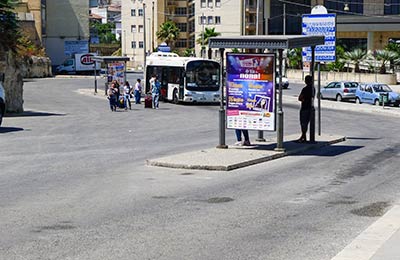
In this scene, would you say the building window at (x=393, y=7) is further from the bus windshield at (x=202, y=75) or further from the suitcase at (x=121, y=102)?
the suitcase at (x=121, y=102)

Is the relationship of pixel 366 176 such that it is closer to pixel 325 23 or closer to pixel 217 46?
pixel 217 46

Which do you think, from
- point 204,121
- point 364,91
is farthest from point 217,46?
point 364,91

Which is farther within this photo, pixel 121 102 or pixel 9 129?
pixel 121 102

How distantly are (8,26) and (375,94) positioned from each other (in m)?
23.8

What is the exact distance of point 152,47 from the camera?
116 meters

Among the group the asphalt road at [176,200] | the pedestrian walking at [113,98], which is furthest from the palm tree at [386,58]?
the asphalt road at [176,200]

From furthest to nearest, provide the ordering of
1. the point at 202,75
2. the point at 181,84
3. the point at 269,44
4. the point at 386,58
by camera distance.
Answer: the point at 386,58 → the point at 181,84 → the point at 202,75 → the point at 269,44

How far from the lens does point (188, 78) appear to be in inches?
1784

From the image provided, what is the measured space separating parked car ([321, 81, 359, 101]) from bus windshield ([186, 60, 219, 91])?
11.5 meters

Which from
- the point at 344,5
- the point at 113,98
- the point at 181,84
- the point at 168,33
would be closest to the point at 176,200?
the point at 113,98

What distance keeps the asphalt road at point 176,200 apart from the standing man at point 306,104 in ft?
3.05

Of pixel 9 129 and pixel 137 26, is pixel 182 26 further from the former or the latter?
pixel 9 129

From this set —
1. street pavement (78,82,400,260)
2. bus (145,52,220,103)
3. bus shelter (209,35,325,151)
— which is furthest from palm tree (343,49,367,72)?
bus shelter (209,35,325,151)

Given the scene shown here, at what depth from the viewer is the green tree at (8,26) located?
3481cm
